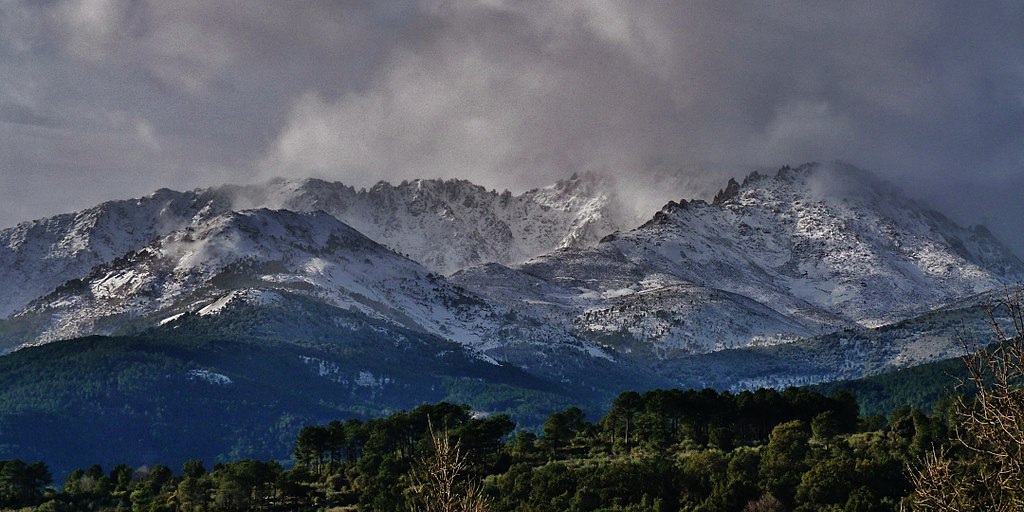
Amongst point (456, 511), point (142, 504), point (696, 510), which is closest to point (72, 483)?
point (142, 504)

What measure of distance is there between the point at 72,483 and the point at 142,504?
24957 millimetres

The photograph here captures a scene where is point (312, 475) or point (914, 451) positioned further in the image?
point (312, 475)

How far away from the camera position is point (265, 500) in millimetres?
149875

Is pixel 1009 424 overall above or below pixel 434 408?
below

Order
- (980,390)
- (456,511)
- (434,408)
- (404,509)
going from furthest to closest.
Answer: (434,408) → (404,509) → (456,511) → (980,390)

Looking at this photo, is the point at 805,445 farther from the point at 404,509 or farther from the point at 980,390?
the point at 980,390

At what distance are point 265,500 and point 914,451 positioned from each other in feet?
266

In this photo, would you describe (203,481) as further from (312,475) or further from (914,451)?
(914,451)

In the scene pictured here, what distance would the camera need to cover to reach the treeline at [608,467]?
114m

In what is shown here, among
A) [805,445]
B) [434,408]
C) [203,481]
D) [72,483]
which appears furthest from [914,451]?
[72,483]

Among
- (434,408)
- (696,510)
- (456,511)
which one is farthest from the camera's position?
(434,408)

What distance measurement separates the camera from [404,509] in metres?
124

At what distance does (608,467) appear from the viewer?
132m

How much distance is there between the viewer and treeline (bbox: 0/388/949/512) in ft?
375
